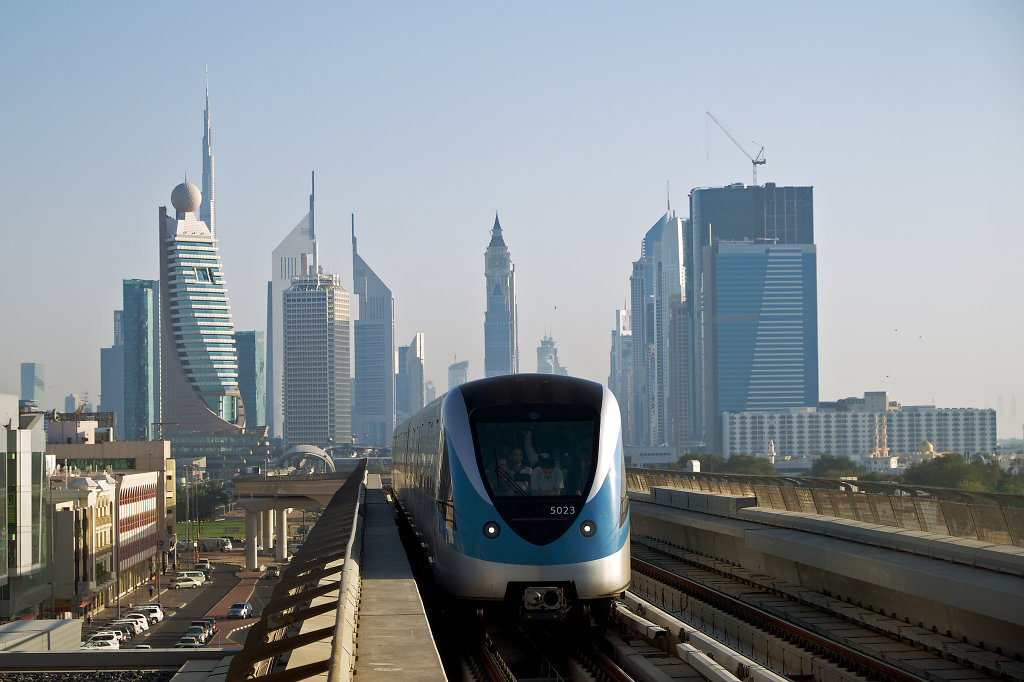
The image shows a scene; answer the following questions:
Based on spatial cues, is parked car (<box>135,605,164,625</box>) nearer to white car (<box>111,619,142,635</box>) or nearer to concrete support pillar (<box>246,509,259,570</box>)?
white car (<box>111,619,142,635</box>)

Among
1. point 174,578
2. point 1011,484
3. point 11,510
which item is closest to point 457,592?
point 11,510

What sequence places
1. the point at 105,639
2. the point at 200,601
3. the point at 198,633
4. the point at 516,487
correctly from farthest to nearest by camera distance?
the point at 200,601 → the point at 198,633 → the point at 105,639 → the point at 516,487

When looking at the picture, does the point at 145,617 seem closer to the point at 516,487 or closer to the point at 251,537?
the point at 251,537

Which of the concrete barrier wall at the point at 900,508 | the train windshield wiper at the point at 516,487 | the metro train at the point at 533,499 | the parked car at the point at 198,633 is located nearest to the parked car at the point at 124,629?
the parked car at the point at 198,633

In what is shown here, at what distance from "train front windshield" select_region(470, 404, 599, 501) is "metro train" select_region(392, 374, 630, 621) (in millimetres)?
13

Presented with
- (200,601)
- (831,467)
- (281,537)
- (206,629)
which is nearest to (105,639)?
(206,629)

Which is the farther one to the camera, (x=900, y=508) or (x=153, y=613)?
(x=153, y=613)

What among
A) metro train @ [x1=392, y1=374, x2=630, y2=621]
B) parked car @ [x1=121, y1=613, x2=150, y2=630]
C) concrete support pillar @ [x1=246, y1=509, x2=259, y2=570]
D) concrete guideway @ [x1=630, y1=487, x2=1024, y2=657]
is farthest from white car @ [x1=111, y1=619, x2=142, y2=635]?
metro train @ [x1=392, y1=374, x2=630, y2=621]

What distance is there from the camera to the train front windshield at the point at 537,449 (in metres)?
14.4

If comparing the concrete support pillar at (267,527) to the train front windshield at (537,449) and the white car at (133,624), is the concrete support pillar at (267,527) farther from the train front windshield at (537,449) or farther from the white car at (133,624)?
the train front windshield at (537,449)

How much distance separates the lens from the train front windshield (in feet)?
47.4

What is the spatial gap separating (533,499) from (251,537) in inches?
2998

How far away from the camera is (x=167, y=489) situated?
358 feet

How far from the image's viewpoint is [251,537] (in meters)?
86.9
